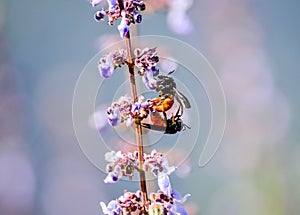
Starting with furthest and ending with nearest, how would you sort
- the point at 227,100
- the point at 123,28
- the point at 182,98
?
the point at 227,100 < the point at 182,98 < the point at 123,28

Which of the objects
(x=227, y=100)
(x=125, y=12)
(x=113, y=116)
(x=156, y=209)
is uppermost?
(x=227, y=100)

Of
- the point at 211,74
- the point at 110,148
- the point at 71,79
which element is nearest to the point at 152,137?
the point at 110,148

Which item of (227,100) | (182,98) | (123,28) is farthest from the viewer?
(227,100)

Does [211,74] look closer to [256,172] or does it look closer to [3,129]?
[256,172]

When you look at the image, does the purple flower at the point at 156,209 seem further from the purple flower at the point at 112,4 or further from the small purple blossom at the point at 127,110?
the purple flower at the point at 112,4

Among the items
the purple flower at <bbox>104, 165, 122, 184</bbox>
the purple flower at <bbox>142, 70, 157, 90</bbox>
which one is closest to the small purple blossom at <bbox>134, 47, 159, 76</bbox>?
the purple flower at <bbox>142, 70, 157, 90</bbox>

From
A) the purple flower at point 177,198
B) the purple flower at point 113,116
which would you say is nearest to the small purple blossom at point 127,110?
the purple flower at point 113,116

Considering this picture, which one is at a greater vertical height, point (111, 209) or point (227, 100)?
point (227, 100)

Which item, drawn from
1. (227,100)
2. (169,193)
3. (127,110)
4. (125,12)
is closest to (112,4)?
(125,12)

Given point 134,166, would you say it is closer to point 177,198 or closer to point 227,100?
point 177,198
